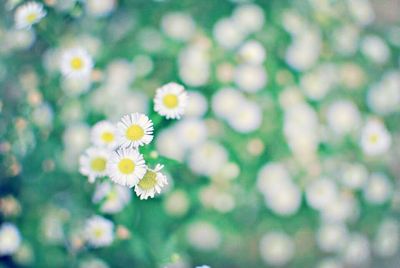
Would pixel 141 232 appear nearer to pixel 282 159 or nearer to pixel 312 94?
pixel 282 159

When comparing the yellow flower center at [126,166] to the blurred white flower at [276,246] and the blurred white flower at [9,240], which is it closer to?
the blurred white flower at [9,240]

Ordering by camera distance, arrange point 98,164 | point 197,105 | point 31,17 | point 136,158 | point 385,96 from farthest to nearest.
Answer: point 385,96 → point 197,105 → point 31,17 → point 98,164 → point 136,158

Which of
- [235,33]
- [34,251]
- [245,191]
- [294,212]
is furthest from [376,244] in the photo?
[34,251]

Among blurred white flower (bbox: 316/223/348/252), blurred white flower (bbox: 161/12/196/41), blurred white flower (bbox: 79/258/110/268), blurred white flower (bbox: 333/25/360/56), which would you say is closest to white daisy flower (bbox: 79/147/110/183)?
blurred white flower (bbox: 79/258/110/268)

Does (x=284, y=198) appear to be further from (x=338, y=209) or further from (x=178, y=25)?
(x=178, y=25)

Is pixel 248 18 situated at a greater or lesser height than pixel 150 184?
greater

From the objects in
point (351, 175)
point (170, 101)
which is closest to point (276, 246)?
Answer: point (351, 175)
